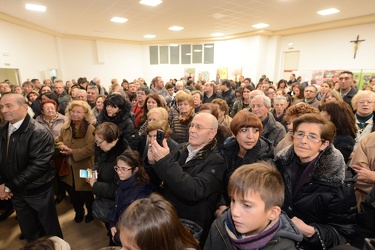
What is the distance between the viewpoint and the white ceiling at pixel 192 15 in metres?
6.91

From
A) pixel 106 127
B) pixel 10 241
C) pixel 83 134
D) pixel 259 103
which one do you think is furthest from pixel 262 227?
pixel 10 241

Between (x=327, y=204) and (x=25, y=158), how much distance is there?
264 cm

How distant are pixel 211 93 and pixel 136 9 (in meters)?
4.36

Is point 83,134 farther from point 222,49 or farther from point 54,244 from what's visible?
point 222,49

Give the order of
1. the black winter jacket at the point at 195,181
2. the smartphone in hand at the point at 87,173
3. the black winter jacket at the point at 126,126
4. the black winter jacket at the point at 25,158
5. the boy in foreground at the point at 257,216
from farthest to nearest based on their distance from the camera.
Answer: the black winter jacket at the point at 126,126
the smartphone in hand at the point at 87,173
the black winter jacket at the point at 25,158
the black winter jacket at the point at 195,181
the boy in foreground at the point at 257,216

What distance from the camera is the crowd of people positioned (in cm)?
112

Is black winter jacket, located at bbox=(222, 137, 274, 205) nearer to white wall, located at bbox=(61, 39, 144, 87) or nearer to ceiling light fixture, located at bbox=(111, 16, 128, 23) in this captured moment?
ceiling light fixture, located at bbox=(111, 16, 128, 23)

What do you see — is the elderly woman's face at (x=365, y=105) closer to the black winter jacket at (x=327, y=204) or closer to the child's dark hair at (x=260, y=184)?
the black winter jacket at (x=327, y=204)

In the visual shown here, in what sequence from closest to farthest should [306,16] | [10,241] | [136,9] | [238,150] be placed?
[238,150] < [10,241] < [136,9] < [306,16]

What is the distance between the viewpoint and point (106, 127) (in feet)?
7.60

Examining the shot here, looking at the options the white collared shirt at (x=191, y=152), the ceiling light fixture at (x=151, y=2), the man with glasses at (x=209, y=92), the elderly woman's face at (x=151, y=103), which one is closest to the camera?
the white collared shirt at (x=191, y=152)

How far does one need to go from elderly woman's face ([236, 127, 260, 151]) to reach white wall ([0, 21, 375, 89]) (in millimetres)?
9492

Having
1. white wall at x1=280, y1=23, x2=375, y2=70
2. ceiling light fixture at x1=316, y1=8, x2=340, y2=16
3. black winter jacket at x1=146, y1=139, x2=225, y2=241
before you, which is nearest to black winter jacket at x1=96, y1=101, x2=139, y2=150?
black winter jacket at x1=146, y1=139, x2=225, y2=241

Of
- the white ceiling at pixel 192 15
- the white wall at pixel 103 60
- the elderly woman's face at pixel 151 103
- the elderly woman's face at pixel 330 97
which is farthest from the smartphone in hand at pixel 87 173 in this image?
the white wall at pixel 103 60
